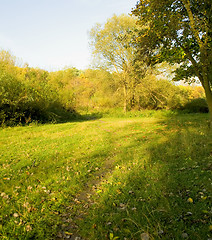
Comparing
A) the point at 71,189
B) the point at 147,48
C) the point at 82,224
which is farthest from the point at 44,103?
the point at 82,224

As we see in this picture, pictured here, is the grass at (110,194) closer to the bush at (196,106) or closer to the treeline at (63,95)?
the treeline at (63,95)

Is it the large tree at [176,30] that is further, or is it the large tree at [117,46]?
the large tree at [117,46]

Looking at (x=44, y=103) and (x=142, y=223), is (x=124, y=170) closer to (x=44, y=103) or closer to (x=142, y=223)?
(x=142, y=223)

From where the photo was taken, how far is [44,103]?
21.2 meters

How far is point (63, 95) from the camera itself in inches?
1126

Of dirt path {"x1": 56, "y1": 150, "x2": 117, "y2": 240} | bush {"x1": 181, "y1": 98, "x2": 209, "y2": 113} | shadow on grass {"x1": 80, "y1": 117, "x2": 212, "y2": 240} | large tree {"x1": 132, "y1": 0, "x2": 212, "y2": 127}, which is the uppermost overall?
large tree {"x1": 132, "y1": 0, "x2": 212, "y2": 127}

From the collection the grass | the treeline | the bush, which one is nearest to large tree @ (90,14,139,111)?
the treeline

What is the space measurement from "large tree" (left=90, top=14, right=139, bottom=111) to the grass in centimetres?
2362

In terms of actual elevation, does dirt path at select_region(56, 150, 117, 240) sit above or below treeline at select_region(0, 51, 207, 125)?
below

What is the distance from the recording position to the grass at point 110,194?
3.57m

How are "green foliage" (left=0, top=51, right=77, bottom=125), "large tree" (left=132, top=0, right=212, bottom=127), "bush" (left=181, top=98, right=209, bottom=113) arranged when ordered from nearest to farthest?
"large tree" (left=132, top=0, right=212, bottom=127) < "green foliage" (left=0, top=51, right=77, bottom=125) < "bush" (left=181, top=98, right=209, bottom=113)

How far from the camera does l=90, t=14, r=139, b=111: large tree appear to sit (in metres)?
29.5

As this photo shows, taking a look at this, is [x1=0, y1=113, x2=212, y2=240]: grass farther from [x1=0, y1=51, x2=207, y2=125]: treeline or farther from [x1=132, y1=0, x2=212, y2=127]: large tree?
[x1=0, y1=51, x2=207, y2=125]: treeline

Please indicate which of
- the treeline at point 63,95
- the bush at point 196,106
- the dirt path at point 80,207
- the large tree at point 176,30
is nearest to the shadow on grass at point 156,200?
the dirt path at point 80,207
